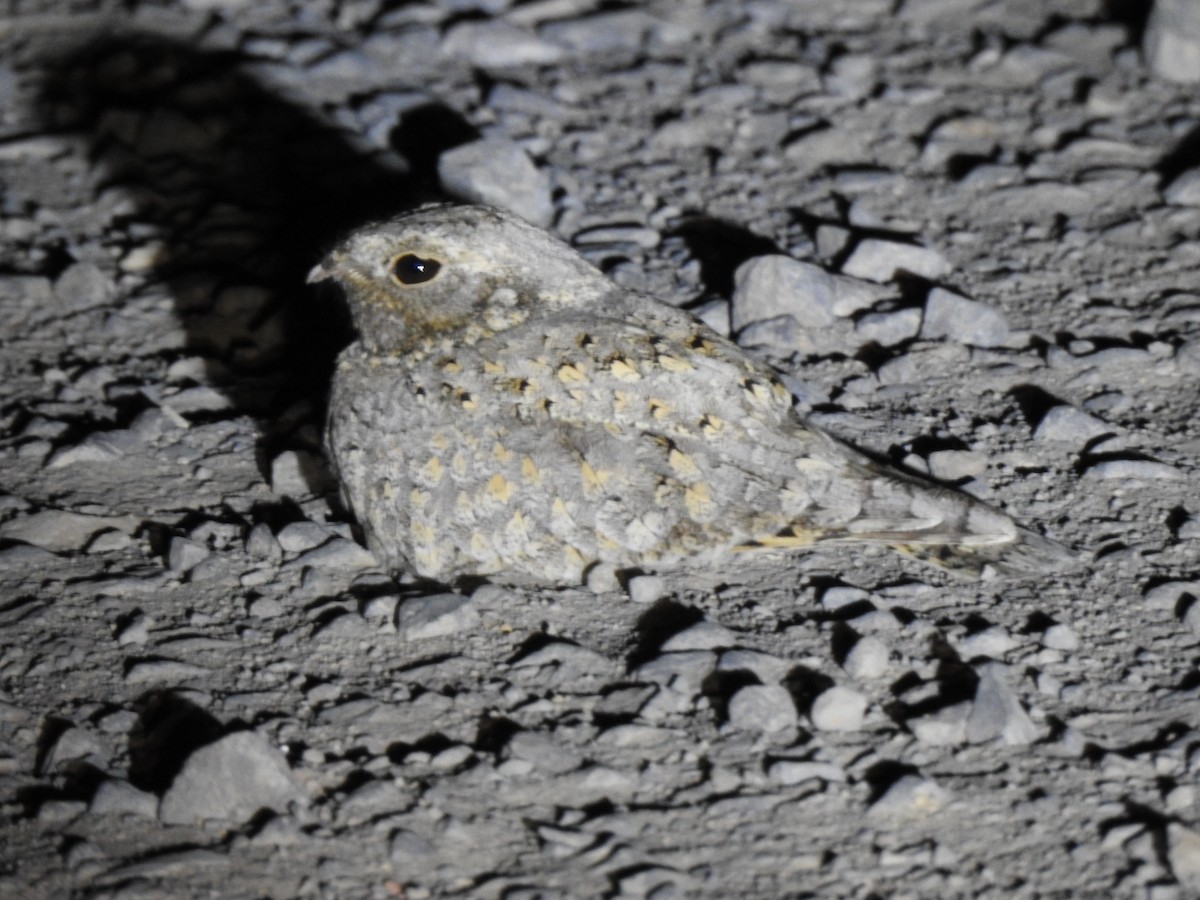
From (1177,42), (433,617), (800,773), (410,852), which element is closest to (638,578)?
(433,617)

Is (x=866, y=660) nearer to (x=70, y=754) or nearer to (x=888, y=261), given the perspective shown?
(x=70, y=754)

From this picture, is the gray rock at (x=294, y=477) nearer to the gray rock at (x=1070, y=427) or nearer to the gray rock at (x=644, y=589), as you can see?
the gray rock at (x=644, y=589)

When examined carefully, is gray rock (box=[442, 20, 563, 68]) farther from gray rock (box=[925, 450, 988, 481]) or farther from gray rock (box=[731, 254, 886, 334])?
gray rock (box=[925, 450, 988, 481])

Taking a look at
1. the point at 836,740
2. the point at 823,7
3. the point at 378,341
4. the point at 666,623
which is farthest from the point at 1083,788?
the point at 823,7

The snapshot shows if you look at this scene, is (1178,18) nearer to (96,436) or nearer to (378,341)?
(378,341)

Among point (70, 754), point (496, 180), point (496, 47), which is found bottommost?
point (70, 754)

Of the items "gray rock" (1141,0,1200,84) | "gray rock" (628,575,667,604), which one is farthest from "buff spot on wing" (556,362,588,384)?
"gray rock" (1141,0,1200,84)
